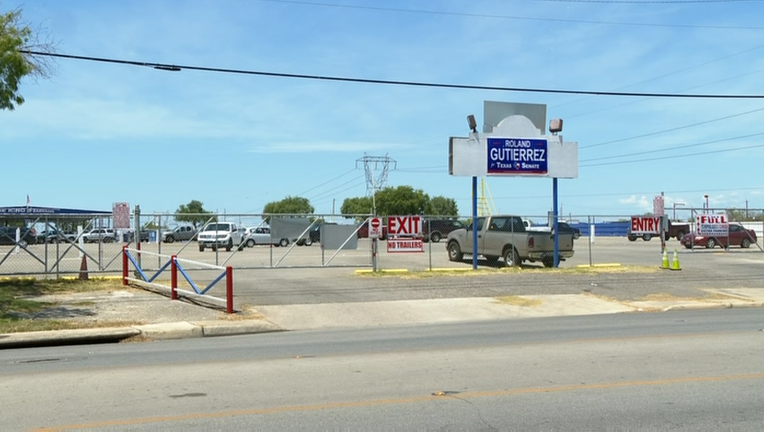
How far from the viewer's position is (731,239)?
37062mm

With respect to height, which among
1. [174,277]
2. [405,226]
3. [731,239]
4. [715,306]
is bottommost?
[715,306]

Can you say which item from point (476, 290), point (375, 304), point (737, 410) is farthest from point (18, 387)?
point (476, 290)

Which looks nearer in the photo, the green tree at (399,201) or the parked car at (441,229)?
the parked car at (441,229)

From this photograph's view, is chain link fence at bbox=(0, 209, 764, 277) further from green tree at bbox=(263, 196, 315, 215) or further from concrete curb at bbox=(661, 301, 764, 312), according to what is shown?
green tree at bbox=(263, 196, 315, 215)

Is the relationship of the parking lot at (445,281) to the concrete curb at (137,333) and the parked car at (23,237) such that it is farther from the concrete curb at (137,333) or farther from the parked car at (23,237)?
the concrete curb at (137,333)

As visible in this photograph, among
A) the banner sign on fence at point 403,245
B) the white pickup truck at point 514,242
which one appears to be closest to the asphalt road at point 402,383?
the banner sign on fence at point 403,245

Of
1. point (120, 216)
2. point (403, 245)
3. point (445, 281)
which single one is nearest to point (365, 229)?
point (403, 245)

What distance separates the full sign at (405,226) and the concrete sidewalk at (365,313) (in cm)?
486

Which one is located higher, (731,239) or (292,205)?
(292,205)

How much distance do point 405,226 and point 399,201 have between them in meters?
77.8

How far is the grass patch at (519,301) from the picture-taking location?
16.8 m

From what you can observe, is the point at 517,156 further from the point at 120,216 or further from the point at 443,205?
the point at 443,205

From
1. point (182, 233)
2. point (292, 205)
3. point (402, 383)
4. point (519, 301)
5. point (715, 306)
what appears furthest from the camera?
point (292, 205)

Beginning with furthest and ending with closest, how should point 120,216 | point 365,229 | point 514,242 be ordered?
point 365,229 → point 514,242 → point 120,216
